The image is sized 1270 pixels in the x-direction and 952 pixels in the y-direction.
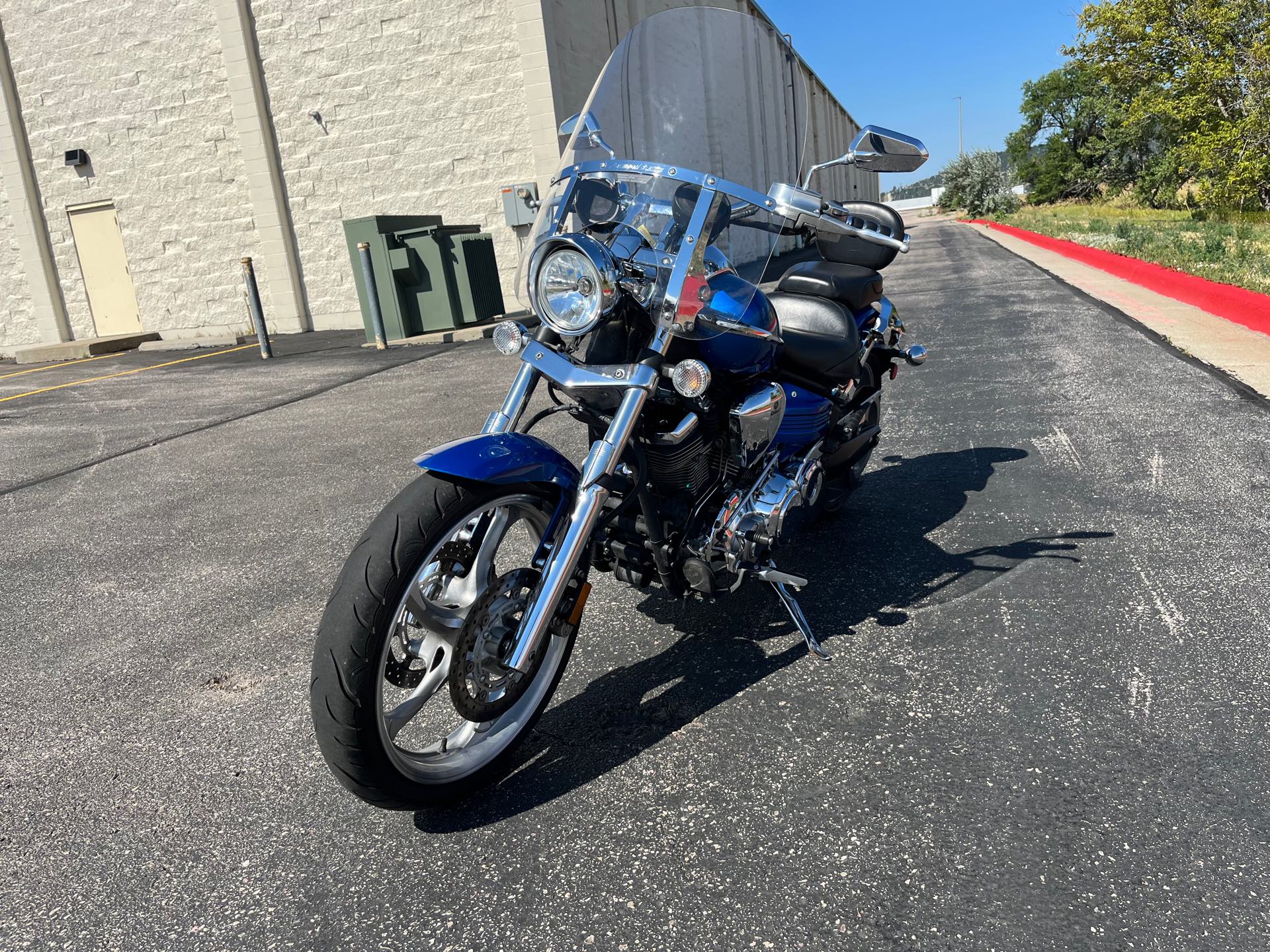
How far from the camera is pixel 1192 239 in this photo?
55.0ft

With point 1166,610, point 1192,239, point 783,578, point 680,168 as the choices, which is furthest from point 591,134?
point 1192,239

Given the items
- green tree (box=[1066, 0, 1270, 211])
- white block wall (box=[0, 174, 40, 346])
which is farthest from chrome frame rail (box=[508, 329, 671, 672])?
green tree (box=[1066, 0, 1270, 211])

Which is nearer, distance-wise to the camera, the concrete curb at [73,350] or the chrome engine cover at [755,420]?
the chrome engine cover at [755,420]

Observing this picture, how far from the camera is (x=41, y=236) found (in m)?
17.7

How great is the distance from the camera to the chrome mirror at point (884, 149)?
2.55m

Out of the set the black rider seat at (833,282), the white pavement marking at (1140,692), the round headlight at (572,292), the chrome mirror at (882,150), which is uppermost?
the chrome mirror at (882,150)

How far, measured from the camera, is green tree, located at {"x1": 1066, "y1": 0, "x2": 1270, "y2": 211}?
961 inches

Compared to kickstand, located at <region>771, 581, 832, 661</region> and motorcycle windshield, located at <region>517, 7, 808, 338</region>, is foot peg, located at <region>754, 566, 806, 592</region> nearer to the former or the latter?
kickstand, located at <region>771, 581, 832, 661</region>

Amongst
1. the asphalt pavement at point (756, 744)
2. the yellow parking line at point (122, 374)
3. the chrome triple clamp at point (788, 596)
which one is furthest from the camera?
the yellow parking line at point (122, 374)

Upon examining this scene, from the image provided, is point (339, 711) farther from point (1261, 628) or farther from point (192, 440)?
point (192, 440)

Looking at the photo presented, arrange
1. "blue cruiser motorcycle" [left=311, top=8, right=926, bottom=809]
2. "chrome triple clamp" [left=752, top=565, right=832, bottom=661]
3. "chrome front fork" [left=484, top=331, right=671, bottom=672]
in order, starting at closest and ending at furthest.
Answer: "blue cruiser motorcycle" [left=311, top=8, right=926, bottom=809], "chrome front fork" [left=484, top=331, right=671, bottom=672], "chrome triple clamp" [left=752, top=565, right=832, bottom=661]

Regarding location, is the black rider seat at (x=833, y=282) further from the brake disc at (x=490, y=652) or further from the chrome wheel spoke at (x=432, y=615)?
the chrome wheel spoke at (x=432, y=615)

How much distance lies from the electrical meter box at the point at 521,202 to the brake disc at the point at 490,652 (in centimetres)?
1273

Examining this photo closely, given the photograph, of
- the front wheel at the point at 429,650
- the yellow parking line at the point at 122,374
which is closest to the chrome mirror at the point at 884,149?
the front wheel at the point at 429,650
